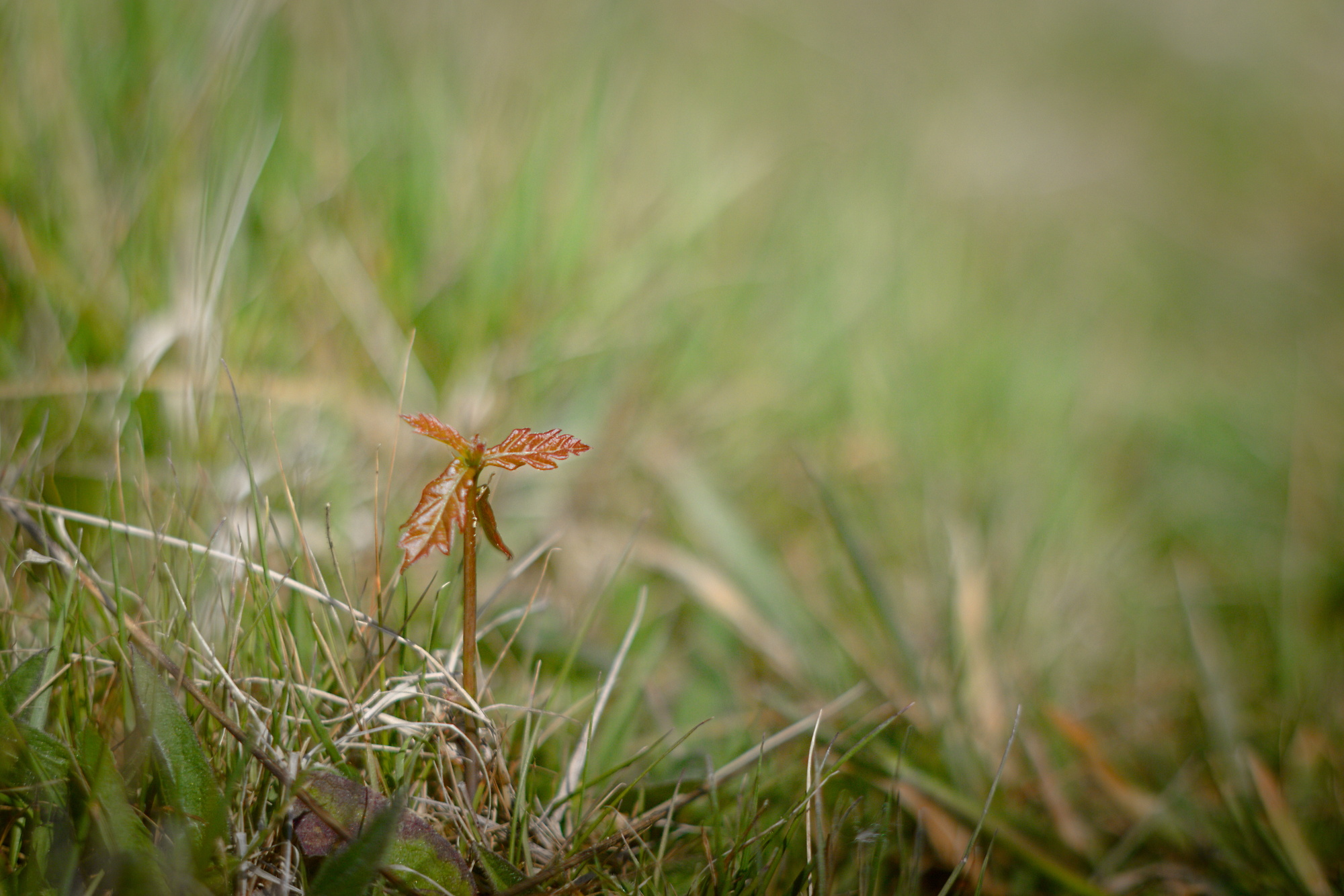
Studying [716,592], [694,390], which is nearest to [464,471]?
[716,592]

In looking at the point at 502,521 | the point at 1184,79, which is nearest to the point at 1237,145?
the point at 1184,79

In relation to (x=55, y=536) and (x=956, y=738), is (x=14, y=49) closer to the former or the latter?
(x=55, y=536)

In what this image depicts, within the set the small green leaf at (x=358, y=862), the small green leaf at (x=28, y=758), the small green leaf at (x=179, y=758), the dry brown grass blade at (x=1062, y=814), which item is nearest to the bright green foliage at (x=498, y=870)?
the small green leaf at (x=358, y=862)

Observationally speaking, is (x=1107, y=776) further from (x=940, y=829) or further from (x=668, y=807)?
(x=668, y=807)

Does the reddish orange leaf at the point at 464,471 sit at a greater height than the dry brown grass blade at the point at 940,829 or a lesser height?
greater

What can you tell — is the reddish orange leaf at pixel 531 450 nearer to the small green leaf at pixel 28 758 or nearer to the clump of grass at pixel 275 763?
the clump of grass at pixel 275 763
